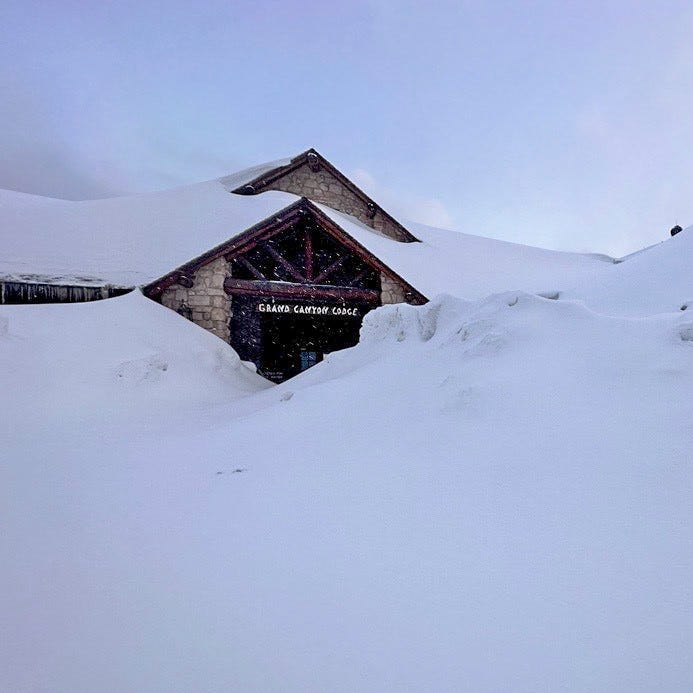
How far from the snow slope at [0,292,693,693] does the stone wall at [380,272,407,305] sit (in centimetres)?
716

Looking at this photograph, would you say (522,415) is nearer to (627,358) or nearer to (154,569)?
(627,358)

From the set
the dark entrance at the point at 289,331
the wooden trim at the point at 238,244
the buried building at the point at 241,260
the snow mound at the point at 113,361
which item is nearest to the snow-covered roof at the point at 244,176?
the buried building at the point at 241,260

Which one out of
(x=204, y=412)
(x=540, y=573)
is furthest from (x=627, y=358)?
(x=204, y=412)

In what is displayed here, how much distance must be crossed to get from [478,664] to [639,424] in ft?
5.77

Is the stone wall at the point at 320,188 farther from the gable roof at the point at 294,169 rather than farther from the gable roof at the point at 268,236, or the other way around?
the gable roof at the point at 268,236

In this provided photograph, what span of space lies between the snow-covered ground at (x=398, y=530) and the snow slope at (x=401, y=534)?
10 millimetres

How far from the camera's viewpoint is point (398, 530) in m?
2.22

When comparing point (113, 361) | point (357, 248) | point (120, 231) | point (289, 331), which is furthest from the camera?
point (289, 331)

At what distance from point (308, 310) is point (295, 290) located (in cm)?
62

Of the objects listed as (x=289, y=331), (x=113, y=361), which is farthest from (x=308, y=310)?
(x=113, y=361)

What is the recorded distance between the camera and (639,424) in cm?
251

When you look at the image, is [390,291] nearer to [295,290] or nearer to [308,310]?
[308,310]

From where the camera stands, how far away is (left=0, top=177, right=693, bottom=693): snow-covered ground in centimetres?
152

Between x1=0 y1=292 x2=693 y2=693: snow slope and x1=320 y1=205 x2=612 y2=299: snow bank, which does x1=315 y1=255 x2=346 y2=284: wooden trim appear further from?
x1=0 y1=292 x2=693 y2=693: snow slope
